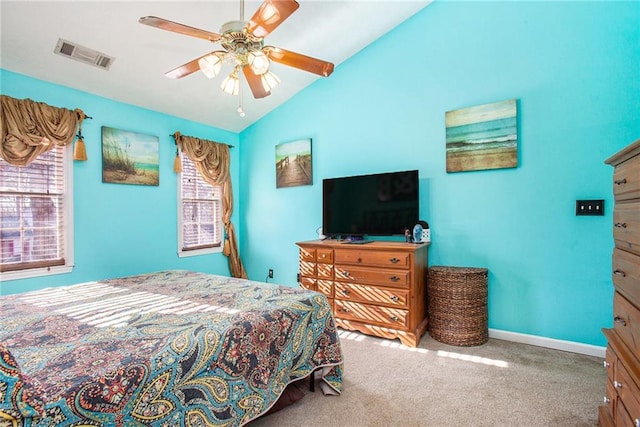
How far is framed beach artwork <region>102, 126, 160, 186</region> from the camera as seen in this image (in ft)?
11.0

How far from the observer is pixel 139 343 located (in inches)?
51.6

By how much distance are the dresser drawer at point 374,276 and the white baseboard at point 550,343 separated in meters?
1.04

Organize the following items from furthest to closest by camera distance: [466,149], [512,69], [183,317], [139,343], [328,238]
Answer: [328,238]
[466,149]
[512,69]
[183,317]
[139,343]

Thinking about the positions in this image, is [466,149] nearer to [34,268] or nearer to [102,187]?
[102,187]

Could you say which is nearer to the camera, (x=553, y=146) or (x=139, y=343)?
(x=139, y=343)

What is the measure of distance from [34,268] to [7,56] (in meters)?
1.85

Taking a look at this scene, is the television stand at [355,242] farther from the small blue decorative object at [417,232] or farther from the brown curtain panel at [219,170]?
the brown curtain panel at [219,170]

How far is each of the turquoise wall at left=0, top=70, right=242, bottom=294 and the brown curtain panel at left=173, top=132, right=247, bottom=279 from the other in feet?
0.61

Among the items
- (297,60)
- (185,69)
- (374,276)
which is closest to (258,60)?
(297,60)

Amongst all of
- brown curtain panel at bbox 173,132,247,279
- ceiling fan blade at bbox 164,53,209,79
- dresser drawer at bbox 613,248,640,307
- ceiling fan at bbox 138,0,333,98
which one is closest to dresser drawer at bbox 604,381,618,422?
dresser drawer at bbox 613,248,640,307

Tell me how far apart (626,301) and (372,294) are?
1.82 metres

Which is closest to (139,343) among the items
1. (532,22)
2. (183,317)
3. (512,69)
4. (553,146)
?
(183,317)

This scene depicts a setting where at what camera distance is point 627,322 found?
4.30 feet

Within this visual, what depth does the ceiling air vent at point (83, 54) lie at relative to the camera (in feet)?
8.49
